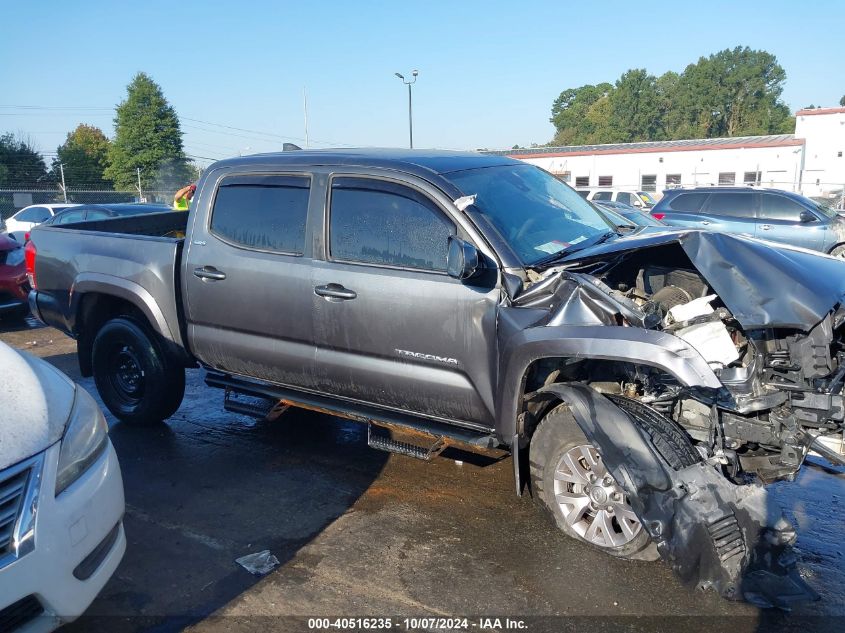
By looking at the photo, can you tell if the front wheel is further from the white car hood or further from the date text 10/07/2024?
the white car hood

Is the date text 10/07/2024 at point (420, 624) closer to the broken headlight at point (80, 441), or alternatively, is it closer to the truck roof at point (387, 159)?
the broken headlight at point (80, 441)

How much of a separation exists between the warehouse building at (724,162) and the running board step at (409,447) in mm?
33850

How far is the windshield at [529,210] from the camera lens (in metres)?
3.91

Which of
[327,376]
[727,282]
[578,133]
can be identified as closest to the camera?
[727,282]

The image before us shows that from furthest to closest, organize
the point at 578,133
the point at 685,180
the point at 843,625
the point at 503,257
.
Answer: the point at 578,133, the point at 685,180, the point at 503,257, the point at 843,625

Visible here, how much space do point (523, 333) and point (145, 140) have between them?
59311mm

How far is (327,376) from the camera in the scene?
4301mm

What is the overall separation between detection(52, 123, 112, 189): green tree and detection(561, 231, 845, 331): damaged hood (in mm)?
45274

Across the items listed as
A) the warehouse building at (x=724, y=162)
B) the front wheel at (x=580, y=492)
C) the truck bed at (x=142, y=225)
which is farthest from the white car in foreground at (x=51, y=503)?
the warehouse building at (x=724, y=162)

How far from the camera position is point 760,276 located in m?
3.26

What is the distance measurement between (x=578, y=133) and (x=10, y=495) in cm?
10069

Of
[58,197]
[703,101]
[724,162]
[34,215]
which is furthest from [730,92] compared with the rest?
[34,215]

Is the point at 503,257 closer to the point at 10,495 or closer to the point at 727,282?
the point at 727,282

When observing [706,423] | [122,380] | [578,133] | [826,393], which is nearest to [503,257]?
[706,423]
